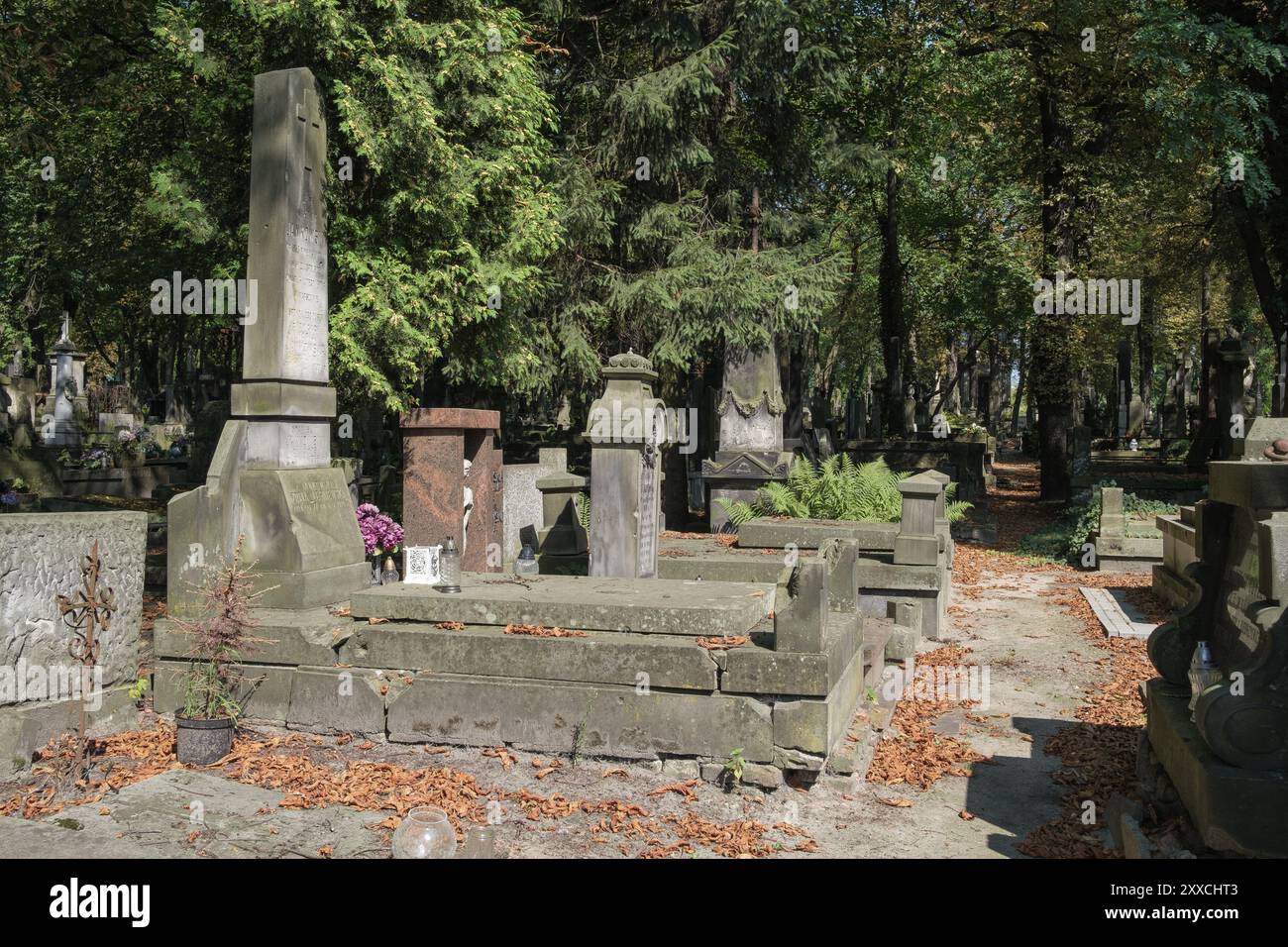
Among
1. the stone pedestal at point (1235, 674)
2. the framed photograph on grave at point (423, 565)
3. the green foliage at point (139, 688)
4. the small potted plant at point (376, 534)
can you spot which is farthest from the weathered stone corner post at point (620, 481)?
the stone pedestal at point (1235, 674)

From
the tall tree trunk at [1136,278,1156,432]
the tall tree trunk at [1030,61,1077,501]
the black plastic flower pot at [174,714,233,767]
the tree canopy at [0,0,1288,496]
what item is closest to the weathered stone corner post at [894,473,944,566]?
the tree canopy at [0,0,1288,496]

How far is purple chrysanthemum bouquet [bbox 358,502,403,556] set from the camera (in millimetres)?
10836

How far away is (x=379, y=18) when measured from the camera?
1321cm

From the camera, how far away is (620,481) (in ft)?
32.6

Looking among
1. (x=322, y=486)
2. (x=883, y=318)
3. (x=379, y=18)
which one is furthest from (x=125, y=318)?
(x=322, y=486)

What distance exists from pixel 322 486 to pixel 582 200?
9.24 m

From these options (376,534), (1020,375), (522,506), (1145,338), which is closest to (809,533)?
(522,506)

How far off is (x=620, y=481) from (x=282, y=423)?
125 inches

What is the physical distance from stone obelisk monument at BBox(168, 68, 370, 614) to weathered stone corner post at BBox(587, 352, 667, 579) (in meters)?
2.33

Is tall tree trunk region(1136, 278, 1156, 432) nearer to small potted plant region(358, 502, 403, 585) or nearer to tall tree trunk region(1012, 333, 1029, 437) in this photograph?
tall tree trunk region(1012, 333, 1029, 437)

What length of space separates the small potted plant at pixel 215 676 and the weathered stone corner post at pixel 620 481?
3534 millimetres

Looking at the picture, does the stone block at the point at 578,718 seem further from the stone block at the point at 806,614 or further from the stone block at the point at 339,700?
the stone block at the point at 806,614

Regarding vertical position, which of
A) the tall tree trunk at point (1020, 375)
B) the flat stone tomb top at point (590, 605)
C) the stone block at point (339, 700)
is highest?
the tall tree trunk at point (1020, 375)

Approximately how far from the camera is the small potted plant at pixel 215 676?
21.9ft
